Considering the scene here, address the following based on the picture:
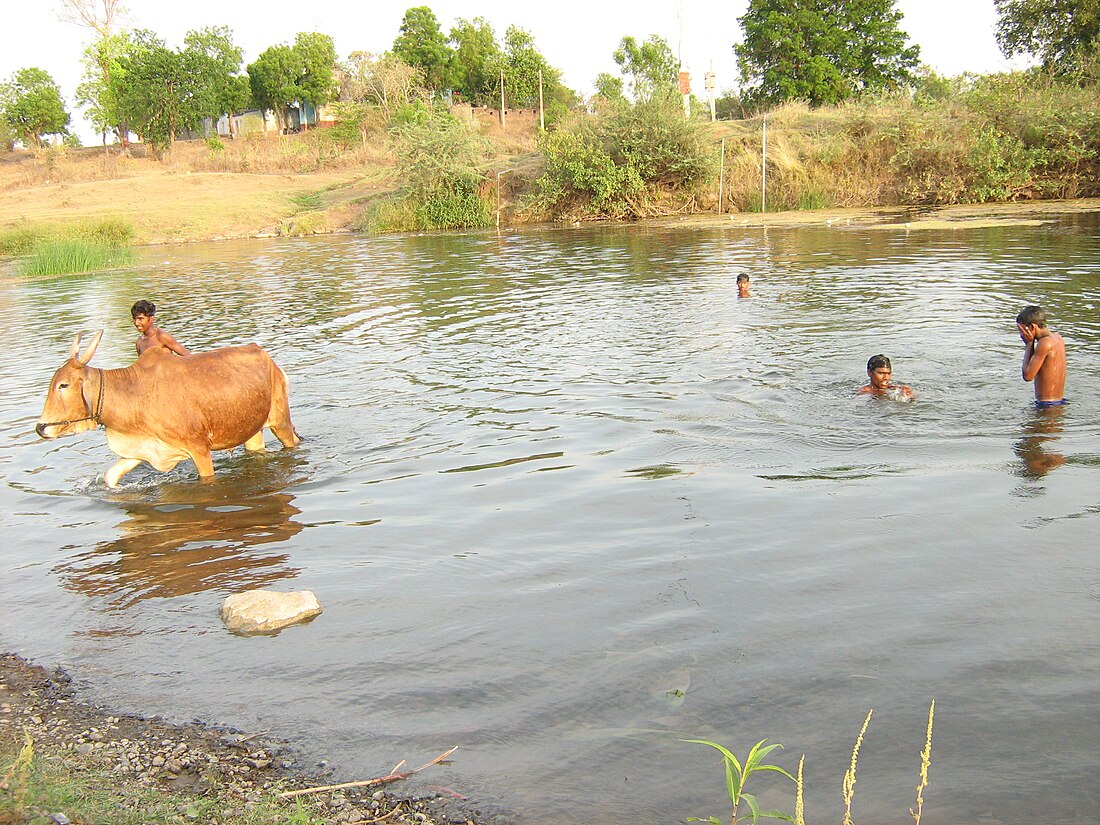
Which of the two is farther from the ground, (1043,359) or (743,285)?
(743,285)

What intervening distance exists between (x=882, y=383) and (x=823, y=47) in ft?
158

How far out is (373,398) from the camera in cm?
1080

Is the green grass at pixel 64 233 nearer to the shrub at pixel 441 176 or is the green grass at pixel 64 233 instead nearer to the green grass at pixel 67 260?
the green grass at pixel 67 260

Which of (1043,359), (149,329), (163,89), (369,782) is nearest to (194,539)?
(149,329)

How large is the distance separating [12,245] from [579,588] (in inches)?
1358

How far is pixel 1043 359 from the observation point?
8.68m

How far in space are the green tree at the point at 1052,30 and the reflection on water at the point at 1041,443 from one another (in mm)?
33458

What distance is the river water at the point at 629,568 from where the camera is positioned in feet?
13.0

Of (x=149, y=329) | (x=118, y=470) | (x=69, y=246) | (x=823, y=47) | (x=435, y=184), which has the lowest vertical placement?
(x=118, y=470)

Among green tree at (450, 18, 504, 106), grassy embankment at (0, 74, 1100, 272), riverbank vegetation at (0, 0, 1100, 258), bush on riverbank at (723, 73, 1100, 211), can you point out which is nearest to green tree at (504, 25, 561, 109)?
green tree at (450, 18, 504, 106)

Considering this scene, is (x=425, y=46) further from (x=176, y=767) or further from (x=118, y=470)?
(x=176, y=767)

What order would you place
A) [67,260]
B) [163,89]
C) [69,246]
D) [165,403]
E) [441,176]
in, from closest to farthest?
[165,403] → [67,260] → [69,246] → [441,176] → [163,89]

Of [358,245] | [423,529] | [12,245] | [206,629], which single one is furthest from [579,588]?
[12,245]

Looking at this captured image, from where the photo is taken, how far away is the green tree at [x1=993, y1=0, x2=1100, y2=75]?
122 ft
